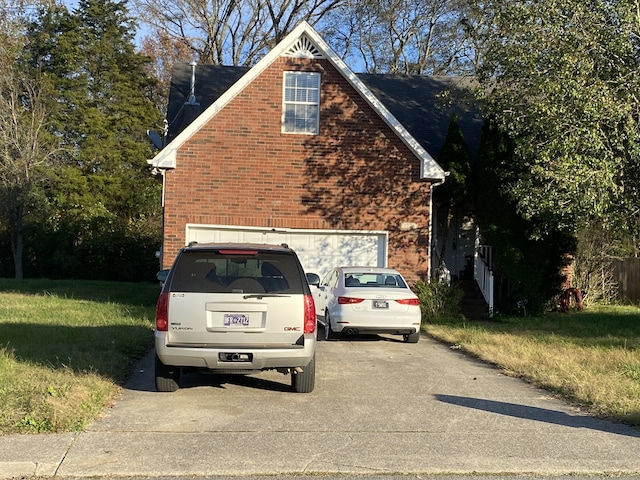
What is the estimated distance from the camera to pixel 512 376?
Result: 1021 centimetres

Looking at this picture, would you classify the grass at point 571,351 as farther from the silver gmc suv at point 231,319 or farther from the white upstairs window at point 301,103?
the white upstairs window at point 301,103

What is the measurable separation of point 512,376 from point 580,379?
3.58 feet

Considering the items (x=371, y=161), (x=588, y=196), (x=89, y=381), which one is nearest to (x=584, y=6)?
(x=588, y=196)

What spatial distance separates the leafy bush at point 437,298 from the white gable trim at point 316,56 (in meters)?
2.66

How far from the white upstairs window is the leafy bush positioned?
4700mm

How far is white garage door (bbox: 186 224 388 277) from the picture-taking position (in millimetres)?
17359

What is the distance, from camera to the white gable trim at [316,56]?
A: 676 inches

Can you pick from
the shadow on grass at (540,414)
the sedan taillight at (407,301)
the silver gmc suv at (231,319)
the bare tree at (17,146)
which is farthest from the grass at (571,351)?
the bare tree at (17,146)

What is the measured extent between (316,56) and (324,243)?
464 centimetres

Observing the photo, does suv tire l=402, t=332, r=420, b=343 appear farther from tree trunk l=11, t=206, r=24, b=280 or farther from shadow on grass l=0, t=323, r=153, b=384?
tree trunk l=11, t=206, r=24, b=280

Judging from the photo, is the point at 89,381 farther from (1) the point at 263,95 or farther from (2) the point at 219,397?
(1) the point at 263,95

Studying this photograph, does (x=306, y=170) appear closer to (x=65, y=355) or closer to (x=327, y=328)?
(x=327, y=328)

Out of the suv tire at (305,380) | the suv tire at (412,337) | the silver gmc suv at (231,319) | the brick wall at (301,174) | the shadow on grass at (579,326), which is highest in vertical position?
the brick wall at (301,174)

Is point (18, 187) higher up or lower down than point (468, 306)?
higher up
